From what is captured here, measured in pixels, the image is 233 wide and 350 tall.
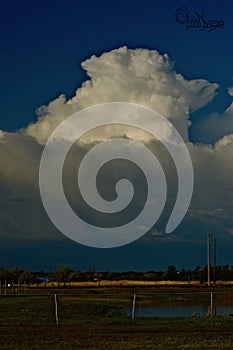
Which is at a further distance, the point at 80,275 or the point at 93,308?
the point at 80,275

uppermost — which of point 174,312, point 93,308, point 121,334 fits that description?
point 93,308

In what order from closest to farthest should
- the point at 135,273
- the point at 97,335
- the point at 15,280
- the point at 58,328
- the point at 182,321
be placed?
the point at 97,335 < the point at 58,328 < the point at 182,321 < the point at 15,280 < the point at 135,273

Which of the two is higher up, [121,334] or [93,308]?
[93,308]

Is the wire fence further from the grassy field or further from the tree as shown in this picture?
the tree

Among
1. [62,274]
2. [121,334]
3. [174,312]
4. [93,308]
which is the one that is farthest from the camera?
[62,274]

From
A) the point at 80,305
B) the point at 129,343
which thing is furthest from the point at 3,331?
the point at 80,305

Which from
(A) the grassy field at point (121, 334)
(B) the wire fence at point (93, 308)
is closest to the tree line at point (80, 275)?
(B) the wire fence at point (93, 308)

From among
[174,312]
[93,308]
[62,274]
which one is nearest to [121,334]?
[93,308]

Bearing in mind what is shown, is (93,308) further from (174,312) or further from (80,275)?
(80,275)

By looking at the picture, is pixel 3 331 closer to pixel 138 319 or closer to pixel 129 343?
pixel 129 343

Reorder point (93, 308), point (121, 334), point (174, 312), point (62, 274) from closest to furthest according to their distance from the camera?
point (121, 334), point (93, 308), point (174, 312), point (62, 274)

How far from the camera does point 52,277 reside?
306 ft

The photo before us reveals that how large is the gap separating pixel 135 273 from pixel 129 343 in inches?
4049

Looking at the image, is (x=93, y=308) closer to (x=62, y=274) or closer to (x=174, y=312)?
(x=174, y=312)
